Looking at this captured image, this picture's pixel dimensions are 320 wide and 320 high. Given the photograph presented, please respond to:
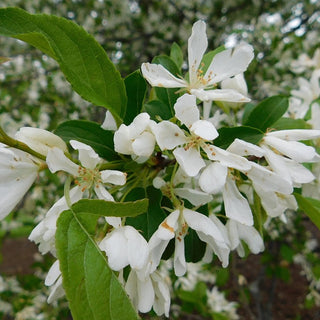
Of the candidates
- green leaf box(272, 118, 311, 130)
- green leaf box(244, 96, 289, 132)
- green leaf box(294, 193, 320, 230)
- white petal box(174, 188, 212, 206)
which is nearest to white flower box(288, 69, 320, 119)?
green leaf box(272, 118, 311, 130)

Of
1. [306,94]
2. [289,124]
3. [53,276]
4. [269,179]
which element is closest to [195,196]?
[269,179]

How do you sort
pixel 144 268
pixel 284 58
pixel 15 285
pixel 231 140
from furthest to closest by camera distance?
pixel 15 285, pixel 284 58, pixel 231 140, pixel 144 268

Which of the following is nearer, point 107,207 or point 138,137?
point 107,207

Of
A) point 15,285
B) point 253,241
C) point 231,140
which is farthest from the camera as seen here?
point 15,285

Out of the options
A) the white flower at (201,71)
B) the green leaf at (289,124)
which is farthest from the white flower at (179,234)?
the green leaf at (289,124)

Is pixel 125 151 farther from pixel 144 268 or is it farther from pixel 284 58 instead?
pixel 284 58

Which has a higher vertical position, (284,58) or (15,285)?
(284,58)

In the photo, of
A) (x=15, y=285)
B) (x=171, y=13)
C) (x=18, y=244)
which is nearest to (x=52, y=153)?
(x=15, y=285)

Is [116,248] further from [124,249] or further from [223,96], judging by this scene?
[223,96]
